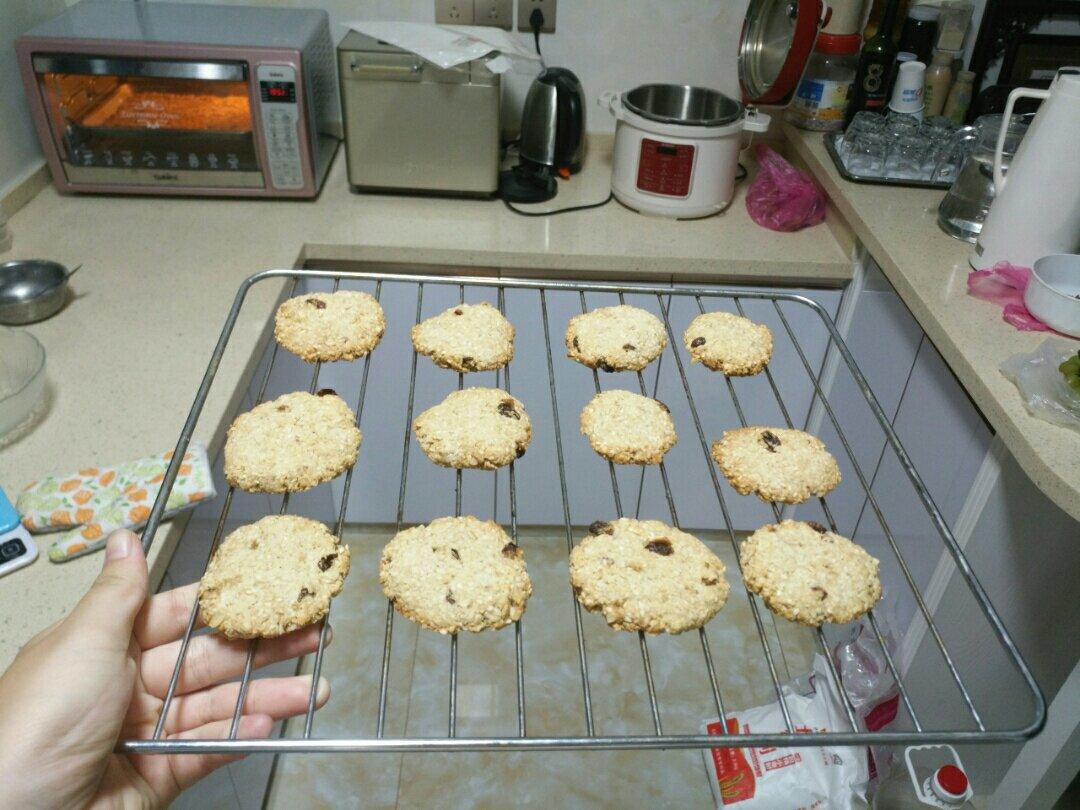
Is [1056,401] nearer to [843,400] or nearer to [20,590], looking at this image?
[843,400]

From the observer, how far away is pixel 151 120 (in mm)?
1762

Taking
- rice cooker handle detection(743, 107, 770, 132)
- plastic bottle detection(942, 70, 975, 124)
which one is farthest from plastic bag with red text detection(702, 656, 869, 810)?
plastic bottle detection(942, 70, 975, 124)

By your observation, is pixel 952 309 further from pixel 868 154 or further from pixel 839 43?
pixel 839 43

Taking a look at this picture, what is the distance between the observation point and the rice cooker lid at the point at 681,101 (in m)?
1.92

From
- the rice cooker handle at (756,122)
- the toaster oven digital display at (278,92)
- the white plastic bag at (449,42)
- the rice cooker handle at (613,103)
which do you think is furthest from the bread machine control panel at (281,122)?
the rice cooker handle at (756,122)

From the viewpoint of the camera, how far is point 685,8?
6.70 ft

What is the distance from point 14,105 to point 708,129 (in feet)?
5.20

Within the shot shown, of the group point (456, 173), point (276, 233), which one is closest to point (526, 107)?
point (456, 173)

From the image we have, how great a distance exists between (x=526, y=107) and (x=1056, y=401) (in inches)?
51.8

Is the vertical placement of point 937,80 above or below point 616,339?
above

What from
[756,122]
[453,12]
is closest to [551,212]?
[756,122]

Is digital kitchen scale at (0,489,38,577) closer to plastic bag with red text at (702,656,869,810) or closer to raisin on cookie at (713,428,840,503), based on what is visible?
raisin on cookie at (713,428,840,503)

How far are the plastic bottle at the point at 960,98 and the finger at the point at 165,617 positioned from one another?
2.00 m

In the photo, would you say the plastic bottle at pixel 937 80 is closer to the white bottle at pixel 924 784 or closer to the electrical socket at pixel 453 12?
the electrical socket at pixel 453 12
